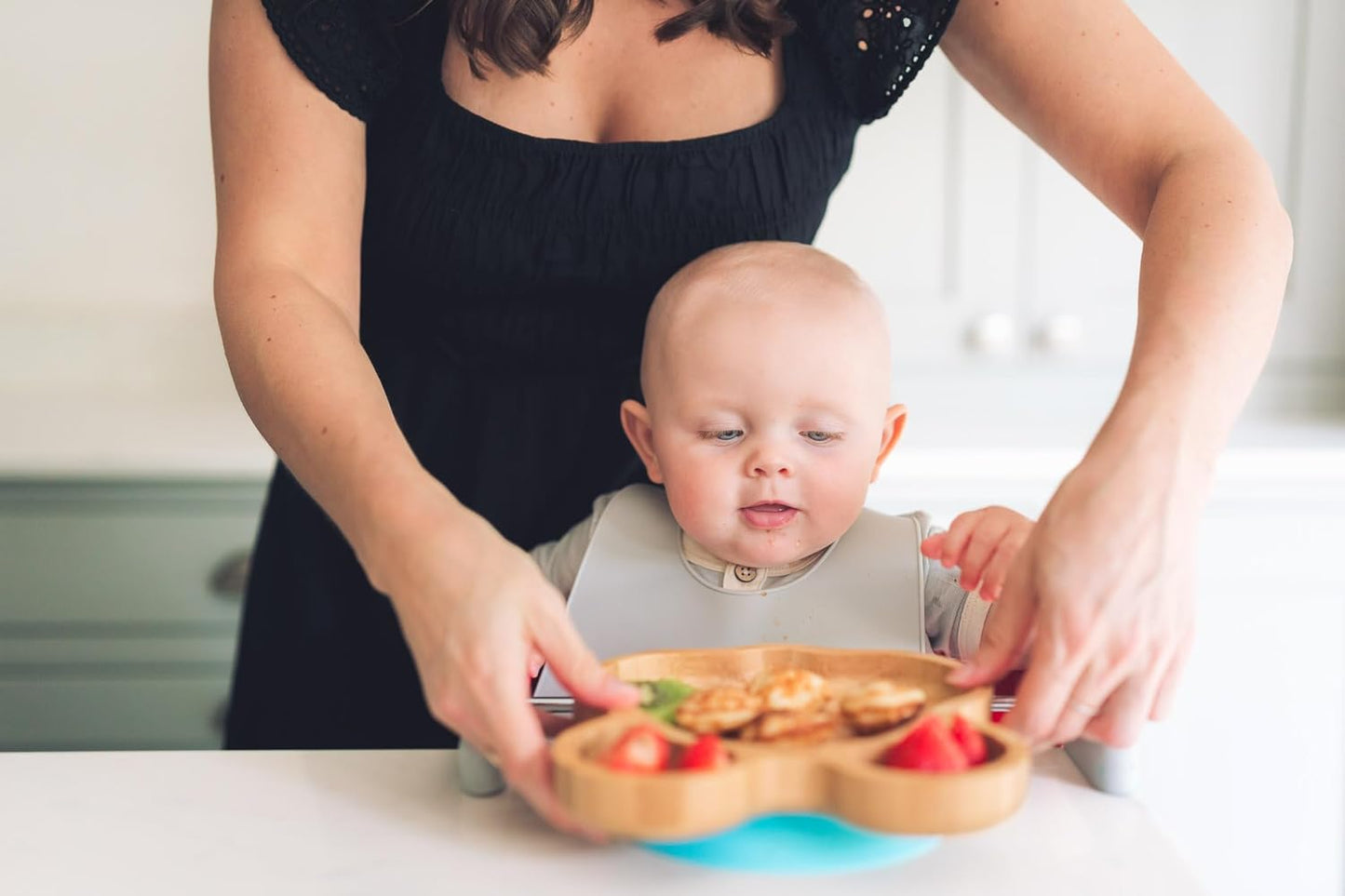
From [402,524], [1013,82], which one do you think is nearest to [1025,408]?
[1013,82]

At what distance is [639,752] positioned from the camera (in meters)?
0.56

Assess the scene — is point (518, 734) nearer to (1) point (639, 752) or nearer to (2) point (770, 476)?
(1) point (639, 752)

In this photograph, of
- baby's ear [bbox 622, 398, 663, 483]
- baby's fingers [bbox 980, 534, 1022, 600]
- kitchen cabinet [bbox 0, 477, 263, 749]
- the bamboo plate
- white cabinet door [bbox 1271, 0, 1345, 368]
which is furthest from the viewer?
white cabinet door [bbox 1271, 0, 1345, 368]

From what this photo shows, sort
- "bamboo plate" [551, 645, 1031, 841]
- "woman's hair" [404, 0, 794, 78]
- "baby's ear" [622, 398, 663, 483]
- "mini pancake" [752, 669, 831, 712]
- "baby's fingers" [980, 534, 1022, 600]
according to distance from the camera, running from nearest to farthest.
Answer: "bamboo plate" [551, 645, 1031, 841], "mini pancake" [752, 669, 831, 712], "baby's fingers" [980, 534, 1022, 600], "woman's hair" [404, 0, 794, 78], "baby's ear" [622, 398, 663, 483]

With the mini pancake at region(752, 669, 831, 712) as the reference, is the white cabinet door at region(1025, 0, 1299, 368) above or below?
above

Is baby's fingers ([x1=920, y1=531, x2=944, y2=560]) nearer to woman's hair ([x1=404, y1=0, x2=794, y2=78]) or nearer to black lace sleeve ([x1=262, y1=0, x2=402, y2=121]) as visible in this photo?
woman's hair ([x1=404, y1=0, x2=794, y2=78])

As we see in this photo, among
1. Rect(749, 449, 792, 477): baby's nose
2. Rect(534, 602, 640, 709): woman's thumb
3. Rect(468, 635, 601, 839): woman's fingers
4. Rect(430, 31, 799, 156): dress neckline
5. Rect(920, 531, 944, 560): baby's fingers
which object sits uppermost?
Rect(430, 31, 799, 156): dress neckline

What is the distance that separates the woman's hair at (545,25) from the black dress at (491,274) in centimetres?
5

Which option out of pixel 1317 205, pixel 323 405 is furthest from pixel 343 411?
pixel 1317 205

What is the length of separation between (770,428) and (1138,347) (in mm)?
322

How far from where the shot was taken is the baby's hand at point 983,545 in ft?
2.79

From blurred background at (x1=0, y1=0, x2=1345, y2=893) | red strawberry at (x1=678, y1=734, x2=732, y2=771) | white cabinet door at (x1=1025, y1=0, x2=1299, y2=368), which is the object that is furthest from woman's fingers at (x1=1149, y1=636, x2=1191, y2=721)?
white cabinet door at (x1=1025, y1=0, x2=1299, y2=368)

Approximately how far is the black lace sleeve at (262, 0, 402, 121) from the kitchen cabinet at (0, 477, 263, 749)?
3.26 ft

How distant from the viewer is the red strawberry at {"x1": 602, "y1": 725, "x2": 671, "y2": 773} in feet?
1.82
